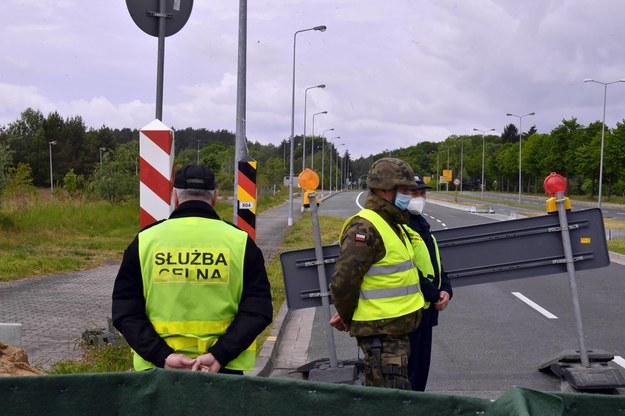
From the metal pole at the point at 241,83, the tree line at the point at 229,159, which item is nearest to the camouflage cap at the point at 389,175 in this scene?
the metal pole at the point at 241,83

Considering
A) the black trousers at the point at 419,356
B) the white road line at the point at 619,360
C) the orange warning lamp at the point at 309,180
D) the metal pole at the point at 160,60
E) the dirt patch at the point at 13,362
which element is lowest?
the white road line at the point at 619,360

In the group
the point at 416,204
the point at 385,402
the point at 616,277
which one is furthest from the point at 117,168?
the point at 385,402

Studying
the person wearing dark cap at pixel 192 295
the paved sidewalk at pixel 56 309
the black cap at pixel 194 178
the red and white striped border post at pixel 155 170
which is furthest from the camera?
the paved sidewalk at pixel 56 309

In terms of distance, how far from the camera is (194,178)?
11.1 ft

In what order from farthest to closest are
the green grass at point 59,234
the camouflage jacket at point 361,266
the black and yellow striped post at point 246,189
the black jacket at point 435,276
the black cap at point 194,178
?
the green grass at point 59,234 → the black and yellow striped post at point 246,189 → the black jacket at point 435,276 → the camouflage jacket at point 361,266 → the black cap at point 194,178

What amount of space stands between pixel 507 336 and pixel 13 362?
589 centimetres

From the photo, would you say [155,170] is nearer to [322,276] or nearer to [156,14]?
[156,14]

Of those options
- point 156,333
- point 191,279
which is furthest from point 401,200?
point 156,333

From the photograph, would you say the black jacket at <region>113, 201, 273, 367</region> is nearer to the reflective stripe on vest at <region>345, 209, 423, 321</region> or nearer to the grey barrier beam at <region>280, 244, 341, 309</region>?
the reflective stripe on vest at <region>345, 209, 423, 321</region>

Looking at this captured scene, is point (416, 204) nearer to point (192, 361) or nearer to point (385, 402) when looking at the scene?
point (192, 361)

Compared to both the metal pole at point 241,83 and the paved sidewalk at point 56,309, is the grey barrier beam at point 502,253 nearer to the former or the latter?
the paved sidewalk at point 56,309

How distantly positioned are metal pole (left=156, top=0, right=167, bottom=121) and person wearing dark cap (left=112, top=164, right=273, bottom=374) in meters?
3.23

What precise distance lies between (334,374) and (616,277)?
10797 mm

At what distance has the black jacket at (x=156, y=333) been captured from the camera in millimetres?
3193
